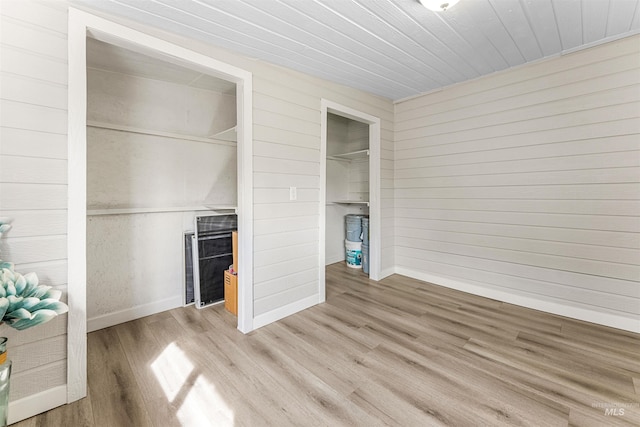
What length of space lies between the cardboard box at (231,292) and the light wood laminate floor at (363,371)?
0.10 meters

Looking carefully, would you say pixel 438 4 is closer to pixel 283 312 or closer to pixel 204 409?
pixel 283 312

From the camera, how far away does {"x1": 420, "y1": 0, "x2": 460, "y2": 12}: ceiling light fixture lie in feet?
5.43

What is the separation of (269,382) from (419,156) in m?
3.19

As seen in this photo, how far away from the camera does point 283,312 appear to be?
8.50 ft

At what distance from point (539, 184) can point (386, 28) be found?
219 centimetres

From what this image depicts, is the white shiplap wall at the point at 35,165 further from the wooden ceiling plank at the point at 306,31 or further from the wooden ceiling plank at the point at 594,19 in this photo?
the wooden ceiling plank at the point at 594,19

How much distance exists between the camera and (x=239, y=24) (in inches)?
73.4

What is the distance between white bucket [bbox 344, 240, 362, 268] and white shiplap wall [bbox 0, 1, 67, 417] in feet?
11.2

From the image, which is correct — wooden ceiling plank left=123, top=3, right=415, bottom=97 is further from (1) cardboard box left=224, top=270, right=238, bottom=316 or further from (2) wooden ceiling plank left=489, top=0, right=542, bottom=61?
(1) cardboard box left=224, top=270, right=238, bottom=316

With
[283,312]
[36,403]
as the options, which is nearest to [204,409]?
[36,403]

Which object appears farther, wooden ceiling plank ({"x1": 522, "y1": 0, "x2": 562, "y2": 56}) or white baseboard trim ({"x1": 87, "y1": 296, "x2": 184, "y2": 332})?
white baseboard trim ({"x1": 87, "y1": 296, "x2": 184, "y2": 332})

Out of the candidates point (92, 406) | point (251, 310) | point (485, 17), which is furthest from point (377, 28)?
point (92, 406)

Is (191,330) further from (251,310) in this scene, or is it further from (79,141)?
(79,141)

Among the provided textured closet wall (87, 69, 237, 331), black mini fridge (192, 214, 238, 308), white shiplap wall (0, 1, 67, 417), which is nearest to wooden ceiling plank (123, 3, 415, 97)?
white shiplap wall (0, 1, 67, 417)
